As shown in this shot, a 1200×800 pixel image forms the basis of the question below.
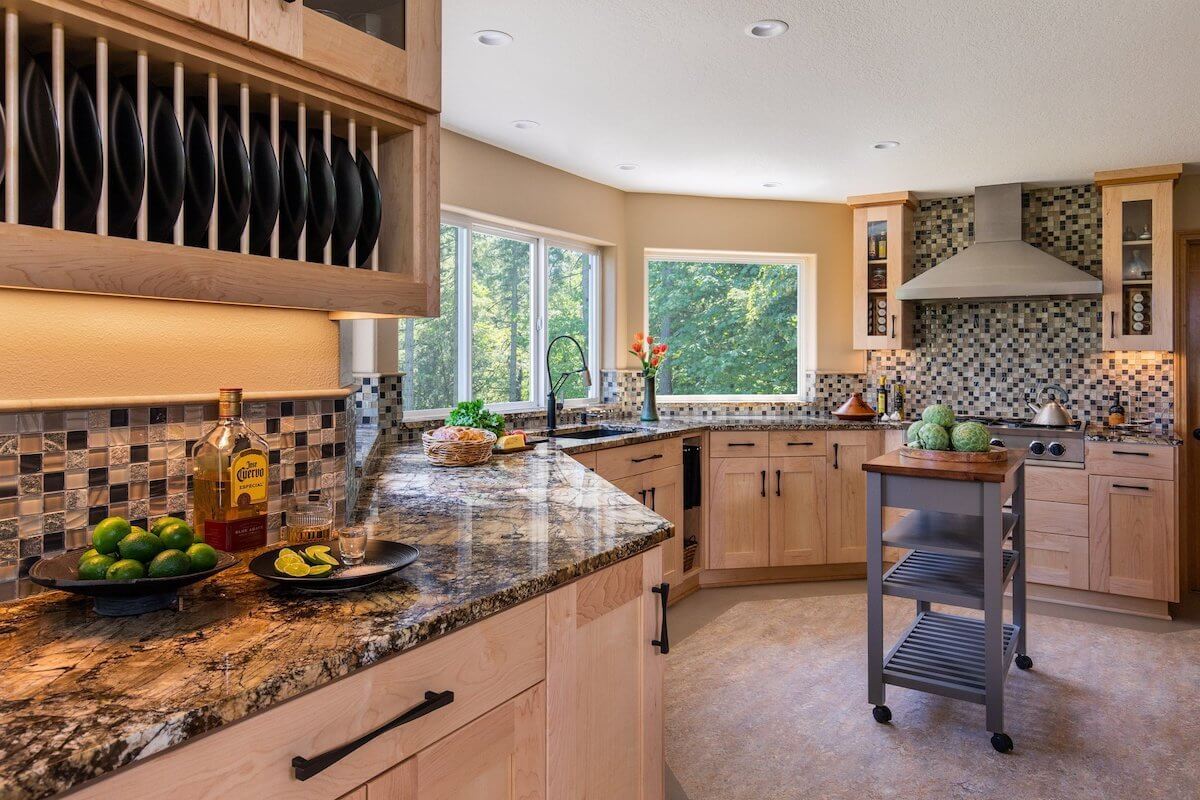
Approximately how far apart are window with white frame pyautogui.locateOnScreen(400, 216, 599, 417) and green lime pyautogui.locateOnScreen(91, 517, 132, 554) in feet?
8.05

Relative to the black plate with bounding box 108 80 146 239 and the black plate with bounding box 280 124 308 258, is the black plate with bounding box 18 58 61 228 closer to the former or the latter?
the black plate with bounding box 108 80 146 239

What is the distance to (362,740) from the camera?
949 mm

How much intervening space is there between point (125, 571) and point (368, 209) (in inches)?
32.2

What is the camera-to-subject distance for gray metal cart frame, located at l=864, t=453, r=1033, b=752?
2598 millimetres

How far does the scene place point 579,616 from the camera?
54.3 inches

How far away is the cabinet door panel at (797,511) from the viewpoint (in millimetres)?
4473

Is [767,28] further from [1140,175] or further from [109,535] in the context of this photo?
[1140,175]

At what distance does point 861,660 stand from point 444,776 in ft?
8.70

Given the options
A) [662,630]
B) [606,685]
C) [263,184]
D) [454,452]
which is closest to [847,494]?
[454,452]

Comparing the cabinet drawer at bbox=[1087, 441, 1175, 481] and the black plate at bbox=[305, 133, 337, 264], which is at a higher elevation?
the black plate at bbox=[305, 133, 337, 264]

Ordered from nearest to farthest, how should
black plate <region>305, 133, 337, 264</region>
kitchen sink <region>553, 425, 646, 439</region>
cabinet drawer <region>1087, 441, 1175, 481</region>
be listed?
black plate <region>305, 133, 337, 264</region>
cabinet drawer <region>1087, 441, 1175, 481</region>
kitchen sink <region>553, 425, 646, 439</region>

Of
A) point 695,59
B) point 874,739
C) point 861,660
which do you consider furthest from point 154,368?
point 861,660

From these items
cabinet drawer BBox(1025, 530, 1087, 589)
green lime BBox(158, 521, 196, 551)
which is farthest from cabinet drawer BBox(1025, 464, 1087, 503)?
green lime BBox(158, 521, 196, 551)

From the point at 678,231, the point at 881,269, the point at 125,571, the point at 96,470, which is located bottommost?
the point at 125,571
